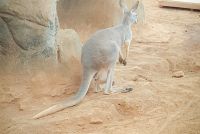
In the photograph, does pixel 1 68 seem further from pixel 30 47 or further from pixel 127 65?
pixel 127 65

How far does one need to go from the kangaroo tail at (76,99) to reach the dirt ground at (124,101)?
0.06m

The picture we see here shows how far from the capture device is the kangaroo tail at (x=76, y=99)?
14.2 feet

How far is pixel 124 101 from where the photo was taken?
15.1 ft

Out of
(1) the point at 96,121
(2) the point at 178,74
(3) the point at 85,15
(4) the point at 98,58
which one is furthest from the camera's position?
(3) the point at 85,15

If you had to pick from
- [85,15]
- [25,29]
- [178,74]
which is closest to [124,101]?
[178,74]

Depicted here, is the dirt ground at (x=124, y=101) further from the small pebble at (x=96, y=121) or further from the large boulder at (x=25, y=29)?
the large boulder at (x=25, y=29)

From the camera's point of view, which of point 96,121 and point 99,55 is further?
point 99,55

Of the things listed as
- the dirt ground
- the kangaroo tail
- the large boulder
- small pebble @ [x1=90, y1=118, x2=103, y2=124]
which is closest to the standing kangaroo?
the kangaroo tail

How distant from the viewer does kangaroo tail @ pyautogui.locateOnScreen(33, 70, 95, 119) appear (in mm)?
4324

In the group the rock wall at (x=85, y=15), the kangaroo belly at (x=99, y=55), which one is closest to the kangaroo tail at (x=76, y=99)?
the kangaroo belly at (x=99, y=55)

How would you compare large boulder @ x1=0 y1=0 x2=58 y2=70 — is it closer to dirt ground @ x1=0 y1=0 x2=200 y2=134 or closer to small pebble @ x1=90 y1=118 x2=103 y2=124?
dirt ground @ x1=0 y1=0 x2=200 y2=134

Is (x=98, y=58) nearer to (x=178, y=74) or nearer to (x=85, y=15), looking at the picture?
(x=178, y=74)

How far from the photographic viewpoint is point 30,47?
4.86m

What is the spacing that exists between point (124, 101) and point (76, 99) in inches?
23.0
